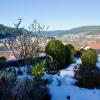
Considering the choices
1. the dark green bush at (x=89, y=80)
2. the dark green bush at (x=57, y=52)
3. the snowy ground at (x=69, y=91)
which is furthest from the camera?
the dark green bush at (x=57, y=52)

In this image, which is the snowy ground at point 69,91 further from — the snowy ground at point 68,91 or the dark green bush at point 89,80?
the dark green bush at point 89,80

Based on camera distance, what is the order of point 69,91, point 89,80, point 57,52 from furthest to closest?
point 57,52 < point 89,80 < point 69,91

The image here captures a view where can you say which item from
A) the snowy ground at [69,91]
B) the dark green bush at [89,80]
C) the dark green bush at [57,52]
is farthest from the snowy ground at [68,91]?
the dark green bush at [57,52]

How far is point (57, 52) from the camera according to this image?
2006 cm

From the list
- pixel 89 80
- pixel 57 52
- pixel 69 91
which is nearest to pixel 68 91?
pixel 69 91

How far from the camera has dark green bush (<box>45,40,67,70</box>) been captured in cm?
2002

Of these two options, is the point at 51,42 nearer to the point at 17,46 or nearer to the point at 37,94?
the point at 17,46

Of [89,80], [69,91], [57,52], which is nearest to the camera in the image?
[69,91]

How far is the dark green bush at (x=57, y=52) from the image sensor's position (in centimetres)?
2002

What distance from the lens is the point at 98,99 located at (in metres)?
12.3

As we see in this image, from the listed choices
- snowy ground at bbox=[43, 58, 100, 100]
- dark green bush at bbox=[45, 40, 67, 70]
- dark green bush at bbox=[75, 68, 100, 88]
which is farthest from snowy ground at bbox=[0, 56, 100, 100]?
dark green bush at bbox=[45, 40, 67, 70]

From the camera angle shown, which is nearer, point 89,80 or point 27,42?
point 89,80

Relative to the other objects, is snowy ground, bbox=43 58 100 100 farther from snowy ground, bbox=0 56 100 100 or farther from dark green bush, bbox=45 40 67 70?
dark green bush, bbox=45 40 67 70

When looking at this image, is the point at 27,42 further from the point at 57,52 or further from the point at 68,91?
the point at 68,91
